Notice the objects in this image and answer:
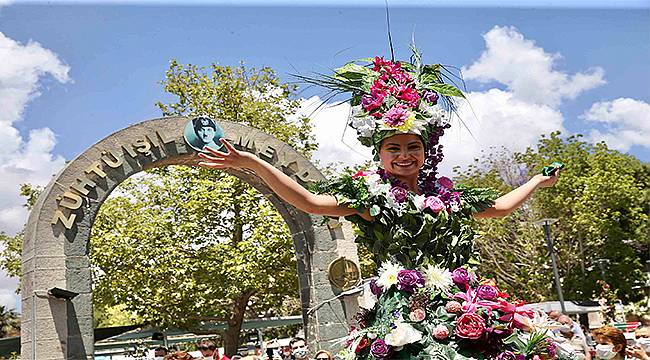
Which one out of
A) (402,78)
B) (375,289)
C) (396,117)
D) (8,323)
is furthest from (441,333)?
(8,323)

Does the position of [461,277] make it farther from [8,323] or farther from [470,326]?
[8,323]

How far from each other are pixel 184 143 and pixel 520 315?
684 cm

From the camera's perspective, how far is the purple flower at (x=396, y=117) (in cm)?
359

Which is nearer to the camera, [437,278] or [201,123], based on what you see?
[437,278]

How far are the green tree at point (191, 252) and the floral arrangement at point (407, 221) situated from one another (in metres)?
12.5

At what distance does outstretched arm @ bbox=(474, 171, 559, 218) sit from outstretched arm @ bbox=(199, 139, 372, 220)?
73 centimetres

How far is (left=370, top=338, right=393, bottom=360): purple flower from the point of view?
314 centimetres

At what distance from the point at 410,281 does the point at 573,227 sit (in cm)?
2049

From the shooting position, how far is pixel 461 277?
11.1 ft

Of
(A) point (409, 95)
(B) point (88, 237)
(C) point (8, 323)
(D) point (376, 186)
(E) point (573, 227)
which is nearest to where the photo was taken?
(D) point (376, 186)

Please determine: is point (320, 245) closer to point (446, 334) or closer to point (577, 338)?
point (577, 338)

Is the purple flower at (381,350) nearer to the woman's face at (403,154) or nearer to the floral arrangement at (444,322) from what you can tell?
the floral arrangement at (444,322)

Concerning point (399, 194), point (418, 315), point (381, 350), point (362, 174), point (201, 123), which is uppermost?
point (201, 123)

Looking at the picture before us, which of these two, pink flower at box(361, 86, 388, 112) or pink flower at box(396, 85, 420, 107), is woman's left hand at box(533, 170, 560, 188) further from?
pink flower at box(361, 86, 388, 112)
